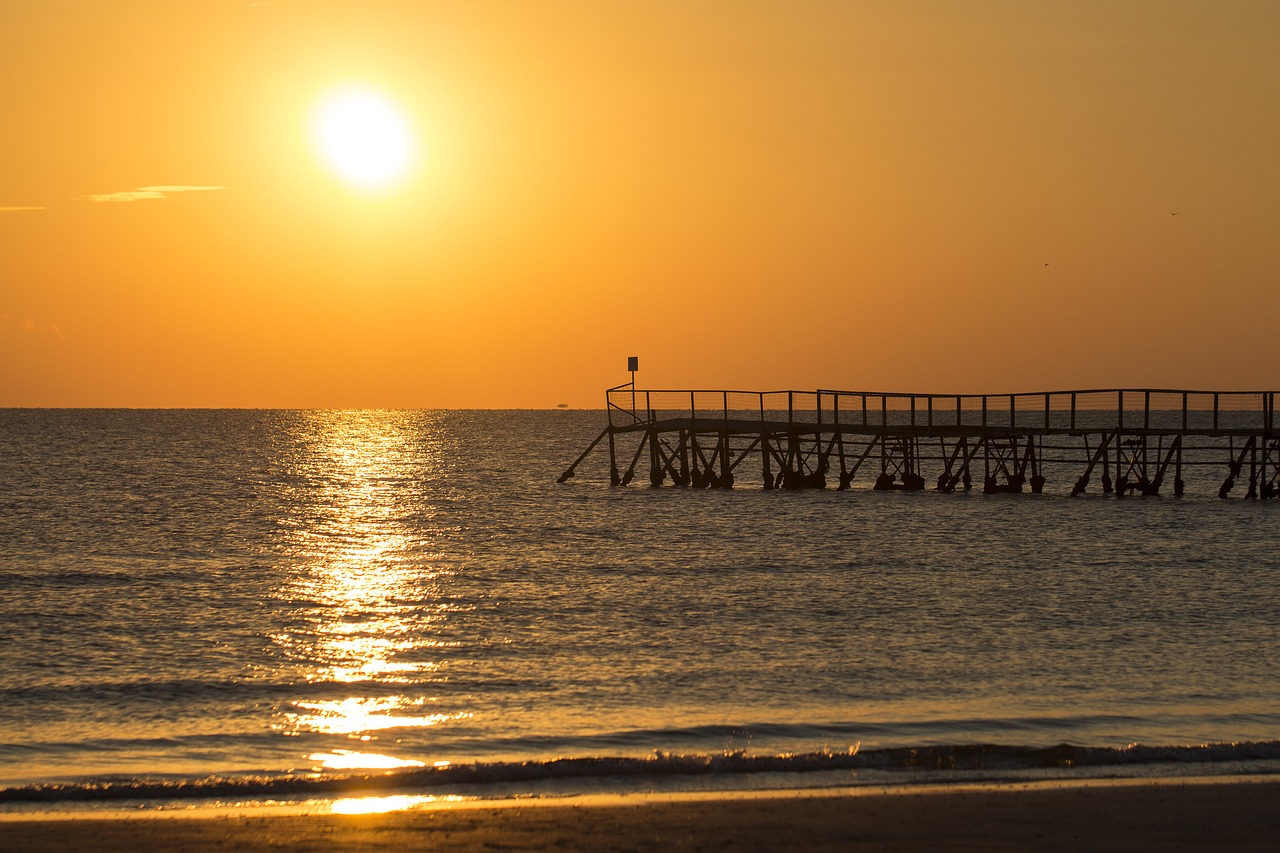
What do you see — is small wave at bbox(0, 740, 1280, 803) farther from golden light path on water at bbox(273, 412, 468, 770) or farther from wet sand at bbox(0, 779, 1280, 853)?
wet sand at bbox(0, 779, 1280, 853)

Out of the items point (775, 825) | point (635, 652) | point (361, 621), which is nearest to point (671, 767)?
point (775, 825)

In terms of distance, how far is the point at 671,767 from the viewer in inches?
445

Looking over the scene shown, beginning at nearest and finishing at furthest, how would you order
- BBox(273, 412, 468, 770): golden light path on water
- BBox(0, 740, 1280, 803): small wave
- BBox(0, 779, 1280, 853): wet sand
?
BBox(0, 779, 1280, 853): wet sand → BBox(0, 740, 1280, 803): small wave → BBox(273, 412, 468, 770): golden light path on water

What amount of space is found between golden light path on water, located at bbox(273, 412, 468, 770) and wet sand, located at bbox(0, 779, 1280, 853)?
218 centimetres

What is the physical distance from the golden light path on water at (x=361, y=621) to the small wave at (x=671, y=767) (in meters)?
0.75

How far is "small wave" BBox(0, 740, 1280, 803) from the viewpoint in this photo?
10758 mm

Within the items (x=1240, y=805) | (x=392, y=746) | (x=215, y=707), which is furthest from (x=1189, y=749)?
(x=215, y=707)

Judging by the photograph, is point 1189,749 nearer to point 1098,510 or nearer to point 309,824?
point 309,824

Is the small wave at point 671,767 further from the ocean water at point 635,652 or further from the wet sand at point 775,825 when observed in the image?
the wet sand at point 775,825

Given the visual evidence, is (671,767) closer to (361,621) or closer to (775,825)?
(775,825)

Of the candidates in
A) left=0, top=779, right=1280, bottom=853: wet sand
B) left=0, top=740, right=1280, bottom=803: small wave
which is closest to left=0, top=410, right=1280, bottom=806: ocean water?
left=0, top=740, right=1280, bottom=803: small wave

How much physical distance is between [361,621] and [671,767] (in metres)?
11.3

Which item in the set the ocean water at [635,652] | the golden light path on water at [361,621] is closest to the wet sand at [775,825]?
the ocean water at [635,652]

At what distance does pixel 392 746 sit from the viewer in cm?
1259
